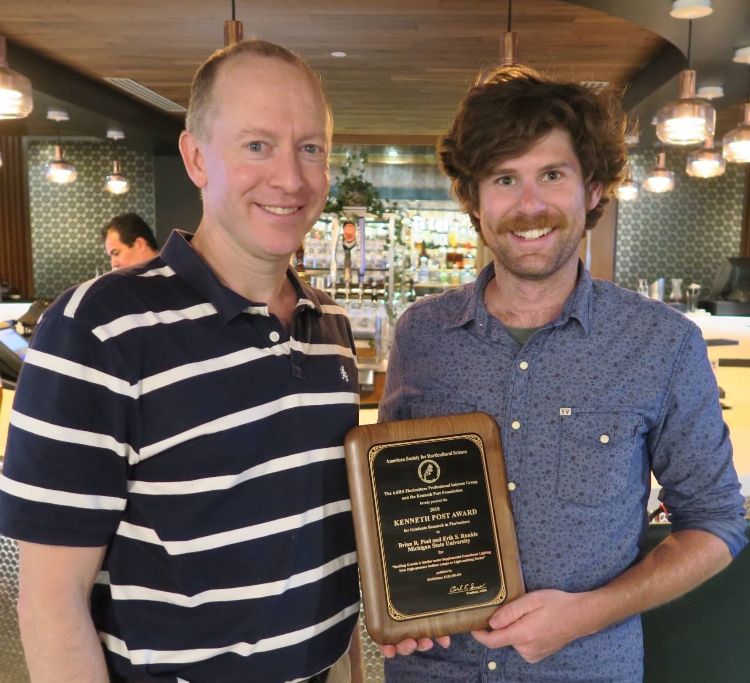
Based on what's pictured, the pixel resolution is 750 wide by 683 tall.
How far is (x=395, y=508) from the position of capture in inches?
47.5

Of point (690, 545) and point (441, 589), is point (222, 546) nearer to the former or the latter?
point (441, 589)

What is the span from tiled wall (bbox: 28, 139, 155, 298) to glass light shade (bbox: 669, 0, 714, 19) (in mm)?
10677

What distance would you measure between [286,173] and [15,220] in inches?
497

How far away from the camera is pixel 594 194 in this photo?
157 centimetres

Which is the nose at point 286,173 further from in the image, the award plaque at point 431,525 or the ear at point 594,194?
the ear at point 594,194

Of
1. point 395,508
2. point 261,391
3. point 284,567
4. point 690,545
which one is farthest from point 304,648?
point 690,545

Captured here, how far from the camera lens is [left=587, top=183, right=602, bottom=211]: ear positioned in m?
1.55

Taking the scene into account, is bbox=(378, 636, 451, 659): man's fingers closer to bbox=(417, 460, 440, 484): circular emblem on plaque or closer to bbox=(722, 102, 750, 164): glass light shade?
bbox=(417, 460, 440, 484): circular emblem on plaque

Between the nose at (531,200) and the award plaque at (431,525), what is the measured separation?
40 cm

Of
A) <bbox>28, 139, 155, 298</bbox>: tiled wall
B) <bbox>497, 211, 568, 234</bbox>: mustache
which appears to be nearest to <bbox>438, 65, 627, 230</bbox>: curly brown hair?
<bbox>497, 211, 568, 234</bbox>: mustache

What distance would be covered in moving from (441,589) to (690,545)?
0.46 meters

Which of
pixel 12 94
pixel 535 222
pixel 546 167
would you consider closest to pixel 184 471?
pixel 535 222

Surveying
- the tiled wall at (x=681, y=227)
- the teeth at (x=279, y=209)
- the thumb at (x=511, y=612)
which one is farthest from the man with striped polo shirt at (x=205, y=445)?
the tiled wall at (x=681, y=227)
